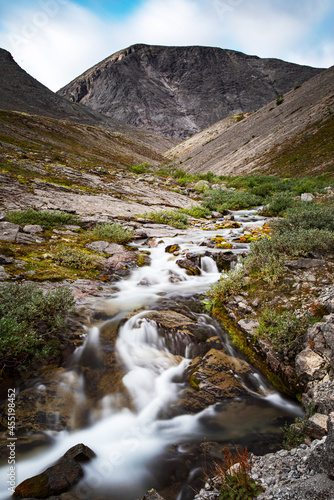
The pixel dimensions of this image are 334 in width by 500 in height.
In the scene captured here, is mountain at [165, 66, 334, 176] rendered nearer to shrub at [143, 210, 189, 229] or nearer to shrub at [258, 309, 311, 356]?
shrub at [143, 210, 189, 229]

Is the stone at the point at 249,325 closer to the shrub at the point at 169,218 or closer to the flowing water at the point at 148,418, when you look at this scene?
Result: the flowing water at the point at 148,418

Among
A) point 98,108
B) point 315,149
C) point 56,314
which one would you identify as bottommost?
point 56,314

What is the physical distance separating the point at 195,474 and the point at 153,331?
2695mm

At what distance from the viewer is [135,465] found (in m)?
3.31

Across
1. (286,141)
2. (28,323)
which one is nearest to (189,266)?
(28,323)

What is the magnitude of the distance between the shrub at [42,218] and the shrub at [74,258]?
298 cm

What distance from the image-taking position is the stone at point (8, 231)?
8.34 m

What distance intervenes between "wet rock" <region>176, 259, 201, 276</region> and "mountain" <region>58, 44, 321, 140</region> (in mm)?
122495

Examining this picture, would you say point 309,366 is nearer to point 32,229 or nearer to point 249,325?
point 249,325

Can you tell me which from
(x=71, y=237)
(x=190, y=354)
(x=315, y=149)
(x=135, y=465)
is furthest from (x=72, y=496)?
(x=315, y=149)

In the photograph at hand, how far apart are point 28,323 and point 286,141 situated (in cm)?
3665

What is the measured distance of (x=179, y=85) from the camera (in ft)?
485

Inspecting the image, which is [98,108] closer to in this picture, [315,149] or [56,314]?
[315,149]

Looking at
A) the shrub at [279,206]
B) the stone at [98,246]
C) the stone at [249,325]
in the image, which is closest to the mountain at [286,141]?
the shrub at [279,206]
